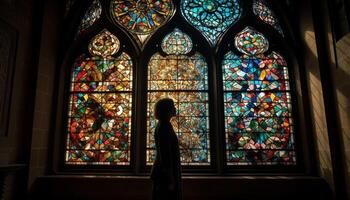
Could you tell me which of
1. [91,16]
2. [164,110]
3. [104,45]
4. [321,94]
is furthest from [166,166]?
[91,16]

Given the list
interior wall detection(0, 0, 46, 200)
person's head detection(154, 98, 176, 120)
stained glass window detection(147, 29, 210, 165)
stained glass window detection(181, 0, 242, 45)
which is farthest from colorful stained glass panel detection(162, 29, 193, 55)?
person's head detection(154, 98, 176, 120)

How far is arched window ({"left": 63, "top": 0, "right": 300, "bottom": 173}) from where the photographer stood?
3.69m

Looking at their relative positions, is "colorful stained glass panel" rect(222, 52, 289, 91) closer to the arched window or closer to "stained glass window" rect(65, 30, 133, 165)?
the arched window

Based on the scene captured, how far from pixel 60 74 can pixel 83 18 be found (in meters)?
0.92

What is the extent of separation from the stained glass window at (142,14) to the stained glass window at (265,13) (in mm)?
1223

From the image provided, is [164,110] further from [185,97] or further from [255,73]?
[255,73]

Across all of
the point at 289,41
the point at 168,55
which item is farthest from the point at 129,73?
the point at 289,41

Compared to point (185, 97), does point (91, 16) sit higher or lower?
higher

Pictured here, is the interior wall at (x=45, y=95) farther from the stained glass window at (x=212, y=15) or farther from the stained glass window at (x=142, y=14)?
the stained glass window at (x=212, y=15)

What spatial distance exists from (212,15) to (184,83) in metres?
1.10

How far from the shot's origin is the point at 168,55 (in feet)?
13.2

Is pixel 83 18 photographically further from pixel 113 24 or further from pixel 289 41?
pixel 289 41

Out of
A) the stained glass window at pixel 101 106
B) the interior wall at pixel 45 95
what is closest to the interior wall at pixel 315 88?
the stained glass window at pixel 101 106

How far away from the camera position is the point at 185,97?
3.87m
